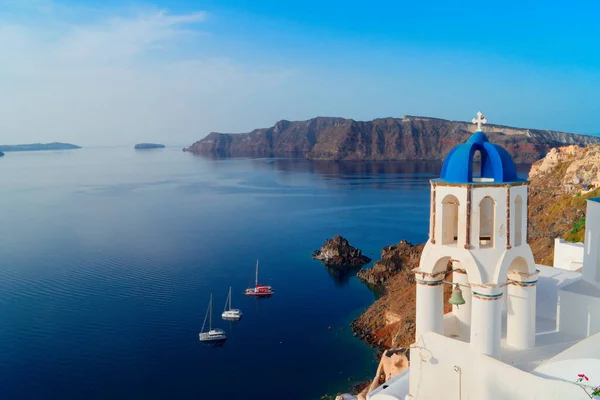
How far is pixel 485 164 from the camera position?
849cm

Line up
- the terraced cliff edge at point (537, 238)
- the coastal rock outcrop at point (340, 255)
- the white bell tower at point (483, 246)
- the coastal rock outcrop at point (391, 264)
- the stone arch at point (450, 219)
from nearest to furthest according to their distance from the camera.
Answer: the white bell tower at point (483, 246) < the stone arch at point (450, 219) < the terraced cliff edge at point (537, 238) < the coastal rock outcrop at point (391, 264) < the coastal rock outcrop at point (340, 255)

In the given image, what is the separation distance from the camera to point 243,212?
7819cm

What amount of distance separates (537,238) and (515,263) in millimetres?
29226

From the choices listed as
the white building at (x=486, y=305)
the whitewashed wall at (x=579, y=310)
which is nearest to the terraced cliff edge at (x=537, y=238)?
the whitewashed wall at (x=579, y=310)

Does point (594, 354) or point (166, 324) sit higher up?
point (594, 354)

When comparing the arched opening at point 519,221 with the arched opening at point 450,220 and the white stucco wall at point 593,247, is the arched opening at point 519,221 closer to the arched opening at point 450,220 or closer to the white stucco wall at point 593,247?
the arched opening at point 450,220

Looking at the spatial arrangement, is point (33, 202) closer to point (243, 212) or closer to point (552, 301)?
point (243, 212)

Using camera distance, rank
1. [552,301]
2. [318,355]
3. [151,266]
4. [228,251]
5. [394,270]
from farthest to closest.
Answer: [228,251] → [151,266] → [394,270] → [318,355] → [552,301]

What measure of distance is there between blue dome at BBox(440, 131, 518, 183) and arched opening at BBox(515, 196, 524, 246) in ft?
1.55

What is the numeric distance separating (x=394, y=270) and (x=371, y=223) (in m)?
27.7

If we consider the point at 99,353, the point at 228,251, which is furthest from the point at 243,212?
the point at 99,353

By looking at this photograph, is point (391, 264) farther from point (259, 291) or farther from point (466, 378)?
point (466, 378)

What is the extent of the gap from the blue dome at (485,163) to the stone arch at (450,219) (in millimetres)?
492

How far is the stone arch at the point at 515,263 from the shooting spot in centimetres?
813
